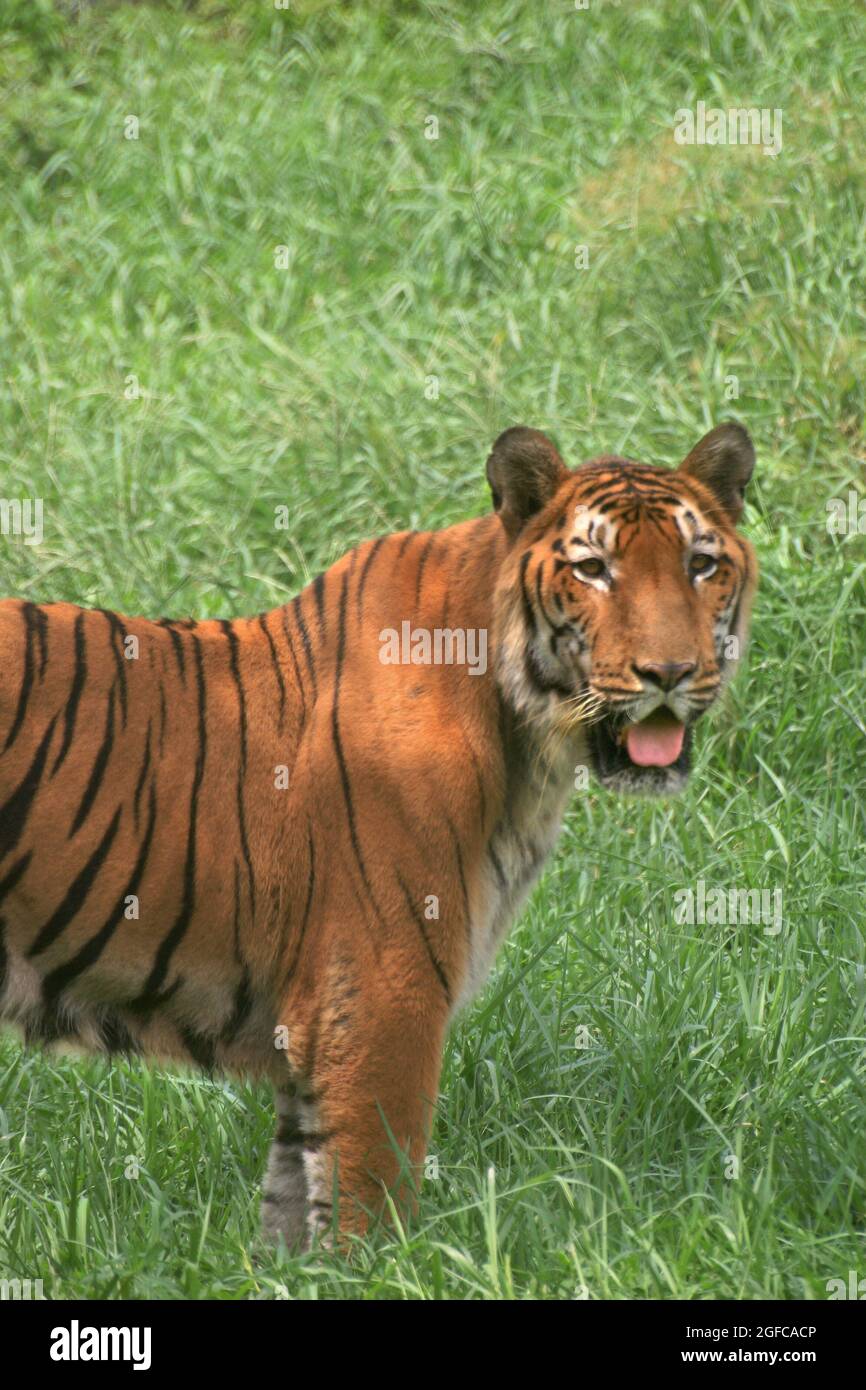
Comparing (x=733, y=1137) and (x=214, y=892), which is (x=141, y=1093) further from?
(x=733, y=1137)

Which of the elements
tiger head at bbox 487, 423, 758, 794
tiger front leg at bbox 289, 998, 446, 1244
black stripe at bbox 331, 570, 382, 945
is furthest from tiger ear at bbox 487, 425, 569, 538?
tiger front leg at bbox 289, 998, 446, 1244

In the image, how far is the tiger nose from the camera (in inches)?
121

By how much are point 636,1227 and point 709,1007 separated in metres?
0.89

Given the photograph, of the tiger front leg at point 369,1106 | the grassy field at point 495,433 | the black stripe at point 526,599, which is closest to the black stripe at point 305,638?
the black stripe at point 526,599

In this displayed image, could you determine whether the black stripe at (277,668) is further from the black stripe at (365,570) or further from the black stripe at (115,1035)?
the black stripe at (115,1035)

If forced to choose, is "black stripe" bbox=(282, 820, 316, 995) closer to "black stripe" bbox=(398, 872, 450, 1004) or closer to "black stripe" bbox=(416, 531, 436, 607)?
"black stripe" bbox=(398, 872, 450, 1004)

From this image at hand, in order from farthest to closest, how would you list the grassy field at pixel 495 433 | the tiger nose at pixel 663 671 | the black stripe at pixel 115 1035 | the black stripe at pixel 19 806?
the grassy field at pixel 495 433, the black stripe at pixel 115 1035, the black stripe at pixel 19 806, the tiger nose at pixel 663 671

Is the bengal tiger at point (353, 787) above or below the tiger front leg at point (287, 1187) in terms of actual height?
above

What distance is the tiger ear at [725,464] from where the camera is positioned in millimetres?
3369

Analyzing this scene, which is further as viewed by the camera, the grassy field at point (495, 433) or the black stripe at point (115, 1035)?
the grassy field at point (495, 433)
